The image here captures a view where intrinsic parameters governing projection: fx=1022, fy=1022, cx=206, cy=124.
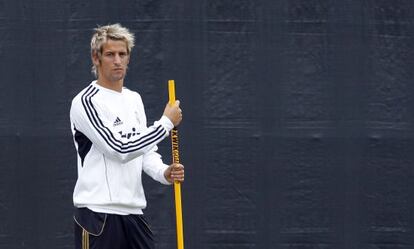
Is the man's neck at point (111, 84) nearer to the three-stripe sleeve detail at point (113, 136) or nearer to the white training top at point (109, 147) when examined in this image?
the white training top at point (109, 147)

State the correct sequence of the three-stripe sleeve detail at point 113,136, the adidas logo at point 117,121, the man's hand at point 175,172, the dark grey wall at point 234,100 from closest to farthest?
the three-stripe sleeve detail at point 113,136 → the adidas logo at point 117,121 → the man's hand at point 175,172 → the dark grey wall at point 234,100

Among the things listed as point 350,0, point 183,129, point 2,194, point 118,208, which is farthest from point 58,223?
point 350,0

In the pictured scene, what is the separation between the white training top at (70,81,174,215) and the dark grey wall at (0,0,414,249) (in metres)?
1.09

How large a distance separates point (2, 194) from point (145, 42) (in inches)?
45.7

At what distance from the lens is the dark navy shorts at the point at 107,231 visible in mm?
4527

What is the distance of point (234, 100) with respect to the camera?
18.7 ft

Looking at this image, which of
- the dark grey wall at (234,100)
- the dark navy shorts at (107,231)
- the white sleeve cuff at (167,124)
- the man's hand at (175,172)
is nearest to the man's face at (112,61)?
the white sleeve cuff at (167,124)

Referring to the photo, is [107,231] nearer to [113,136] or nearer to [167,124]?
[113,136]

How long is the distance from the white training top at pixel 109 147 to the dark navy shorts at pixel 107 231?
0.10 ft

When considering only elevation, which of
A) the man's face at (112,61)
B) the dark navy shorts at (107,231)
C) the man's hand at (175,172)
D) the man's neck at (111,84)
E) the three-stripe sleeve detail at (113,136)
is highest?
the man's face at (112,61)

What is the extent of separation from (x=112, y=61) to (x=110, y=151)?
1.40 ft

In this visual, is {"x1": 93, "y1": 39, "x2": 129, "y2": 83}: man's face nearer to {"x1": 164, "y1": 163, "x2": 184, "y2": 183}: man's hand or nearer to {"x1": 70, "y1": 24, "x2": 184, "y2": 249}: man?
{"x1": 70, "y1": 24, "x2": 184, "y2": 249}: man

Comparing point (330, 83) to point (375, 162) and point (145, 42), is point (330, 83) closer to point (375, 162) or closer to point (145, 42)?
point (375, 162)

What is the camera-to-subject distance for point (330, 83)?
18.7 ft
